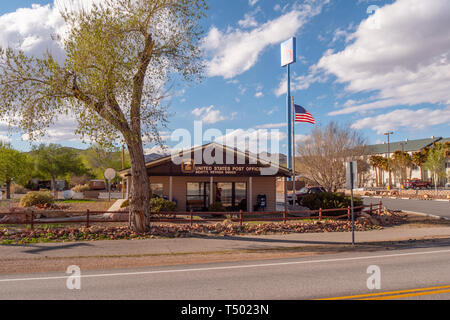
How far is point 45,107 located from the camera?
12547 mm

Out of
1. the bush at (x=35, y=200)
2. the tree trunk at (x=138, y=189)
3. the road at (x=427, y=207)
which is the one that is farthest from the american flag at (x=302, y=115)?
the bush at (x=35, y=200)

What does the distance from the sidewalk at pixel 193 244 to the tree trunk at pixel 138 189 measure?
115 centimetres

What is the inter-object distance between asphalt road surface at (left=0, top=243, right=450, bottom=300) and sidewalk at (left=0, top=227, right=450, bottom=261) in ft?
7.01

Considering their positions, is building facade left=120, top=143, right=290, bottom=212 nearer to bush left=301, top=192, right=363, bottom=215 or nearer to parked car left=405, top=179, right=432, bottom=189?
bush left=301, top=192, right=363, bottom=215

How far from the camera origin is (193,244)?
1196 centimetres

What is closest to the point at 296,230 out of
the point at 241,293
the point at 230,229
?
the point at 230,229

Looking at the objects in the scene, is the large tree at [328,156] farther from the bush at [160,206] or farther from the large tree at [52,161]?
the large tree at [52,161]

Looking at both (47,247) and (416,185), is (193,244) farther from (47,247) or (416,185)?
(416,185)

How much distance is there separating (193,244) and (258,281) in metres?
5.08

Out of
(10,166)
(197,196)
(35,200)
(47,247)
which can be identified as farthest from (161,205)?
(10,166)

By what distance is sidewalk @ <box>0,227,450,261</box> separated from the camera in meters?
10.4

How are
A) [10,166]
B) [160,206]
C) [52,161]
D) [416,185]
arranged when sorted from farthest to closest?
[416,185] < [52,161] < [10,166] < [160,206]

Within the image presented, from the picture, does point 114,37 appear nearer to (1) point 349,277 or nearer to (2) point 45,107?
(2) point 45,107

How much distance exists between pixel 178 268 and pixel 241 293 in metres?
2.81
